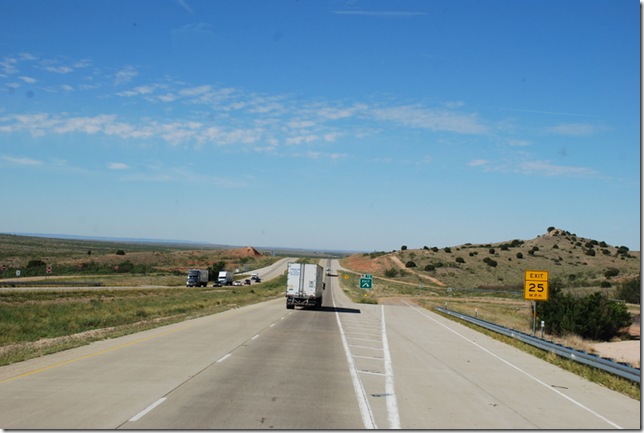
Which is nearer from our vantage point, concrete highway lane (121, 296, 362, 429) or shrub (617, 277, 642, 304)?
concrete highway lane (121, 296, 362, 429)

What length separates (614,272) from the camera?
107m

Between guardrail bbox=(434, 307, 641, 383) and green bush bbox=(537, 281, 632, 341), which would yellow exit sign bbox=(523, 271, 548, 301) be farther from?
green bush bbox=(537, 281, 632, 341)

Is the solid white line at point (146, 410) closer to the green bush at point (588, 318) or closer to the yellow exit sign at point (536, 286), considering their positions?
the yellow exit sign at point (536, 286)

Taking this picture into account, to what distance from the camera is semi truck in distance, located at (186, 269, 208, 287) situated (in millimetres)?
93812

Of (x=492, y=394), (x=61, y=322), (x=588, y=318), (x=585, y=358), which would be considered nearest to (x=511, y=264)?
(x=588, y=318)

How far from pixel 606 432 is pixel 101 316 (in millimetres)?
32854

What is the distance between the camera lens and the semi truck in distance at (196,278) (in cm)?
9381

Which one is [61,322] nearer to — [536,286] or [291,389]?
[291,389]

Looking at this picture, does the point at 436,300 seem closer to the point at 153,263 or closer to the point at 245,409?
the point at 245,409

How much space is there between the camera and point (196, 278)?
95.2 m

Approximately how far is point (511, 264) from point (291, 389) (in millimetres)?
125254

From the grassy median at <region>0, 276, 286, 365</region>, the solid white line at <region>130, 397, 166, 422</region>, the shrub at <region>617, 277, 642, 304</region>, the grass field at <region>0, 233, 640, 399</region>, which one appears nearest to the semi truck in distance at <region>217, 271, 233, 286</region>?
the grass field at <region>0, 233, 640, 399</region>

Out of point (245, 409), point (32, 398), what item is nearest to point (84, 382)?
point (32, 398)

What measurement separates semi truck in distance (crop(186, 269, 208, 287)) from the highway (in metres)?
70.3
